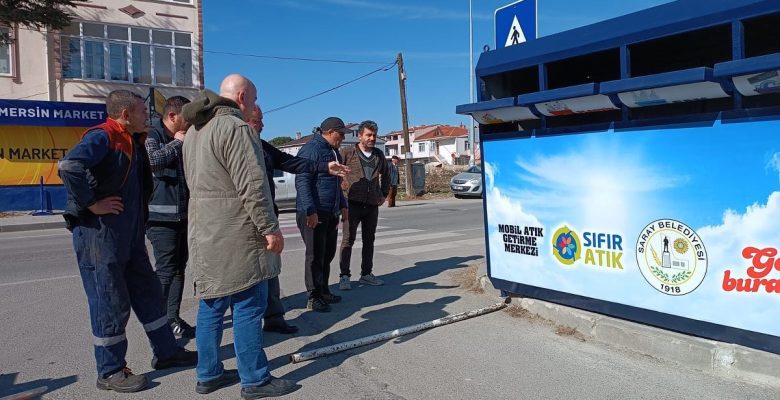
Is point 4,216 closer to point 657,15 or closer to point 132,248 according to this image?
point 132,248

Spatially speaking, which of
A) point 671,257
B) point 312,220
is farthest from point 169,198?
point 671,257

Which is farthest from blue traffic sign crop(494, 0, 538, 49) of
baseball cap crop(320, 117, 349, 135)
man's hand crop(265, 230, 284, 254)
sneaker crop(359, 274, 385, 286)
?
man's hand crop(265, 230, 284, 254)

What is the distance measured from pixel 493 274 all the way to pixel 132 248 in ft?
10.4

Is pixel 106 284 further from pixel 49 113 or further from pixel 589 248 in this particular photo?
pixel 49 113

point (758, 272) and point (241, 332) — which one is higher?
point (758, 272)

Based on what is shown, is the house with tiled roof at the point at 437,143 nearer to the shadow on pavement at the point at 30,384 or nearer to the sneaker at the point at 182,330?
the sneaker at the point at 182,330

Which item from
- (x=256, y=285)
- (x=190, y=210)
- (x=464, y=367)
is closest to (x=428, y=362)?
(x=464, y=367)

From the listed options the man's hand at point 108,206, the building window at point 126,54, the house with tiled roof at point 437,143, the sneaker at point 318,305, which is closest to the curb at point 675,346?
the sneaker at point 318,305

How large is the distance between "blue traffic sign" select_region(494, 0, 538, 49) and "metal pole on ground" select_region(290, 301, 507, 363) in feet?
9.13

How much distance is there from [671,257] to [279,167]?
301 cm

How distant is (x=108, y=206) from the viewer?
3613mm

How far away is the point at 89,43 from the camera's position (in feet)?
74.8

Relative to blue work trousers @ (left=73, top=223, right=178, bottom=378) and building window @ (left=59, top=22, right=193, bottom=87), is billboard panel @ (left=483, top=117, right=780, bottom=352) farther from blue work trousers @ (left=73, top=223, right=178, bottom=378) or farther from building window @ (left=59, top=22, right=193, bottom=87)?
building window @ (left=59, top=22, right=193, bottom=87)

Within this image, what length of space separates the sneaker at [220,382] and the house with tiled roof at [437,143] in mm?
75286
